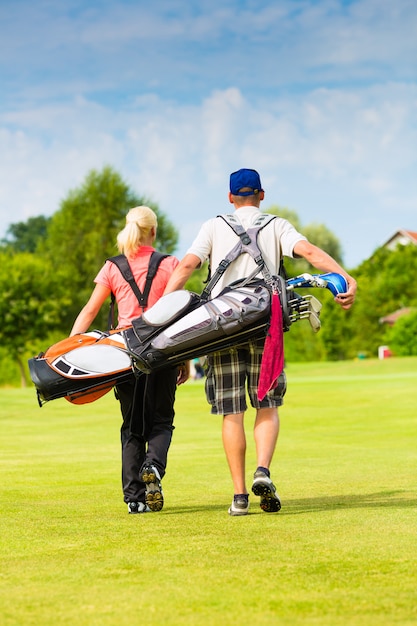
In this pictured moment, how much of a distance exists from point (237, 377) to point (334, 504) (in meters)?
1.13

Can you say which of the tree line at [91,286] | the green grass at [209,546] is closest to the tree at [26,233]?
the tree line at [91,286]

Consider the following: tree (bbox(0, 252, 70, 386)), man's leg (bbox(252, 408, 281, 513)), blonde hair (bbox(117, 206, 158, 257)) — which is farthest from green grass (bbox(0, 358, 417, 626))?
tree (bbox(0, 252, 70, 386))

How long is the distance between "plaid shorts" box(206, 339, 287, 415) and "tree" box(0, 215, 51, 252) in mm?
113293

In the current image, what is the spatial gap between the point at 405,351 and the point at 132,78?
1034 inches

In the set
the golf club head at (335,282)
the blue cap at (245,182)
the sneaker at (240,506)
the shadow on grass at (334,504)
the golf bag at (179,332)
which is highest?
the blue cap at (245,182)

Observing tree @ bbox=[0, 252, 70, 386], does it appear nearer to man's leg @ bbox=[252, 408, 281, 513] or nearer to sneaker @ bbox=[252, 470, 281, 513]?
man's leg @ bbox=[252, 408, 281, 513]

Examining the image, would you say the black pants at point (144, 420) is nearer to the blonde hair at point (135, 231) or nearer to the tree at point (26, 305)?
the blonde hair at point (135, 231)

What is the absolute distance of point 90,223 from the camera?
7594 cm

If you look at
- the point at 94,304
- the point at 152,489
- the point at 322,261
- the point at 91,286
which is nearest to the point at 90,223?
the point at 91,286

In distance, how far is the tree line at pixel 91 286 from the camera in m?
62.5

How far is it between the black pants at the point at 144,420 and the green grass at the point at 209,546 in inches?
13.2

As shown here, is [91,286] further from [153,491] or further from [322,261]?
[322,261]

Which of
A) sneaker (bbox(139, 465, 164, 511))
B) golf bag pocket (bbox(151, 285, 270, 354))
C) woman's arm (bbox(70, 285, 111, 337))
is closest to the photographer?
golf bag pocket (bbox(151, 285, 270, 354))

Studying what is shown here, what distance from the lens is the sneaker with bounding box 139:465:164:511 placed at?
22.5 feet
